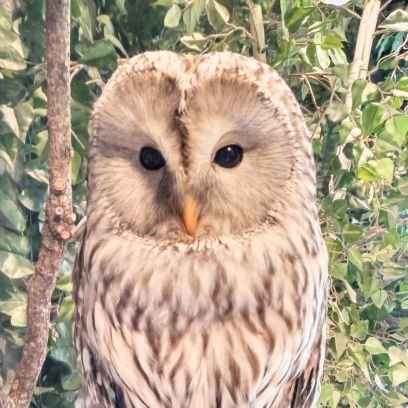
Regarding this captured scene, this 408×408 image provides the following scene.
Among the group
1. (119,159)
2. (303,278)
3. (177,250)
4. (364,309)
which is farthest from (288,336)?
(364,309)

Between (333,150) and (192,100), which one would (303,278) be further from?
(333,150)

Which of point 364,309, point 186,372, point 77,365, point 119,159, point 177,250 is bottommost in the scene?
point 364,309

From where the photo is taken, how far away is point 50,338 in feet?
3.48

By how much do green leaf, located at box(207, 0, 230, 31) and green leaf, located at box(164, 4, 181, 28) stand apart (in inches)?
2.5

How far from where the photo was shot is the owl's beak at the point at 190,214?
69cm

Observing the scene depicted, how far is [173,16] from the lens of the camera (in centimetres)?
98

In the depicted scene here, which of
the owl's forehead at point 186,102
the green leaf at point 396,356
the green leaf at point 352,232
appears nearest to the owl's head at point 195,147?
the owl's forehead at point 186,102

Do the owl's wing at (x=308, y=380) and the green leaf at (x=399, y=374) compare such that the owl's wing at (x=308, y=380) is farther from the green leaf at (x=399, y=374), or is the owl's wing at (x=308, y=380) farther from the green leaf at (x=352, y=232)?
the green leaf at (x=399, y=374)

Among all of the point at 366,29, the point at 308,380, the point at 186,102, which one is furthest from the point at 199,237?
the point at 366,29

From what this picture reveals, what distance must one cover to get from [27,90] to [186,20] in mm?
275

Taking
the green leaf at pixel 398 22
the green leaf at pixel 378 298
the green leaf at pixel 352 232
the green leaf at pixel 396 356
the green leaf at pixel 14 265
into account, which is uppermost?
the green leaf at pixel 398 22

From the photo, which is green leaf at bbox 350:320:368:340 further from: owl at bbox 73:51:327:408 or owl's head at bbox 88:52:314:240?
owl's head at bbox 88:52:314:240

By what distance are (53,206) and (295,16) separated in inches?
20.0

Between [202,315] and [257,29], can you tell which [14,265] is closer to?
[202,315]
